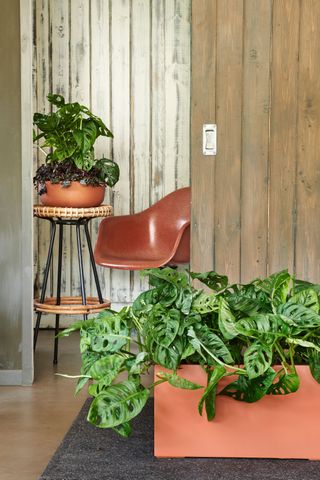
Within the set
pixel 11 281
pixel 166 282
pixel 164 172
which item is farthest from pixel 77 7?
pixel 166 282

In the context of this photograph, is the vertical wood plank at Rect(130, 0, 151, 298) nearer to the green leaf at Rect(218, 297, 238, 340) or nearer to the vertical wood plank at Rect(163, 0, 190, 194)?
the vertical wood plank at Rect(163, 0, 190, 194)

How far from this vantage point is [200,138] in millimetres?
3873

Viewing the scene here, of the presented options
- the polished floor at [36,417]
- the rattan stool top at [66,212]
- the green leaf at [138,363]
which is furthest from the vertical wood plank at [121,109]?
the green leaf at [138,363]

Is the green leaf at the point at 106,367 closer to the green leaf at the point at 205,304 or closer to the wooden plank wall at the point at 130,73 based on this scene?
the green leaf at the point at 205,304

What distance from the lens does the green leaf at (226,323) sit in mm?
1234

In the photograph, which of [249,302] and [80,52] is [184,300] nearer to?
[249,302]

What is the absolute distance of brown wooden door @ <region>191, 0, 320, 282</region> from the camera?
12.5 ft

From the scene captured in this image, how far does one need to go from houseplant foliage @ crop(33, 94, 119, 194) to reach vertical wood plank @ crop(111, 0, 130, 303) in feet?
4.09

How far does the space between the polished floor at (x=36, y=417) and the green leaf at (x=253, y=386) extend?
4.93 ft

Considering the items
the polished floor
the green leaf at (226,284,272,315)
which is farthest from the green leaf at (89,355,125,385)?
the polished floor

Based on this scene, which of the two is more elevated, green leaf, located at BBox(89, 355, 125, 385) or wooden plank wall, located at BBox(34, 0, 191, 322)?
wooden plank wall, located at BBox(34, 0, 191, 322)

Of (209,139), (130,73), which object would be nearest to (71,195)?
(209,139)

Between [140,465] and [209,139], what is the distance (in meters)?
2.84

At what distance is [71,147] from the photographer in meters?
4.20
